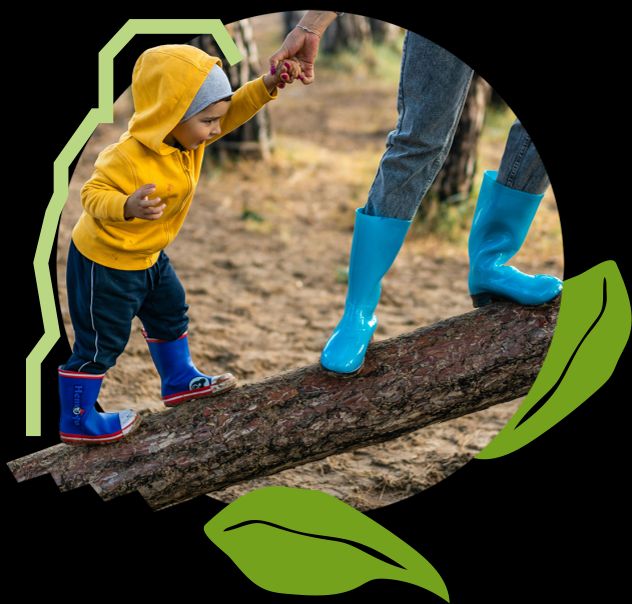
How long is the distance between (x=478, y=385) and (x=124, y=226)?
48.5 inches

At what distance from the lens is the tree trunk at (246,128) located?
233 inches

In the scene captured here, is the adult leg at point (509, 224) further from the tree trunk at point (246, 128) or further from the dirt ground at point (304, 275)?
the tree trunk at point (246, 128)

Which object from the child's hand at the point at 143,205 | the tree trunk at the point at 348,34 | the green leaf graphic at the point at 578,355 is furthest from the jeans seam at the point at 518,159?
the tree trunk at the point at 348,34

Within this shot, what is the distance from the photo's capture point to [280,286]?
486 cm

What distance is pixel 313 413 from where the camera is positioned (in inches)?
104

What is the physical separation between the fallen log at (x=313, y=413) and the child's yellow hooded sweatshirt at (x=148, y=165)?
1.86ft

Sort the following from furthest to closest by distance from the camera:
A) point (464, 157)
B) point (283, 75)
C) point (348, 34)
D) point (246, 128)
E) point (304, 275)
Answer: point (348, 34) < point (246, 128) < point (464, 157) < point (304, 275) < point (283, 75)

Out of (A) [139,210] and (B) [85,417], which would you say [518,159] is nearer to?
(A) [139,210]

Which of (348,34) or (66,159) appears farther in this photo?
(348,34)

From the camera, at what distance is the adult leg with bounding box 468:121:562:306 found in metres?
2.72

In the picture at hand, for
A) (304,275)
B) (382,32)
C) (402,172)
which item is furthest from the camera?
(382,32)

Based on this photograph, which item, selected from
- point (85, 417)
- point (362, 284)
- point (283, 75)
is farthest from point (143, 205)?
point (362, 284)

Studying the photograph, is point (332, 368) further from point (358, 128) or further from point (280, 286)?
point (358, 128)

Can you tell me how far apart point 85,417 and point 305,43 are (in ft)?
4.28
